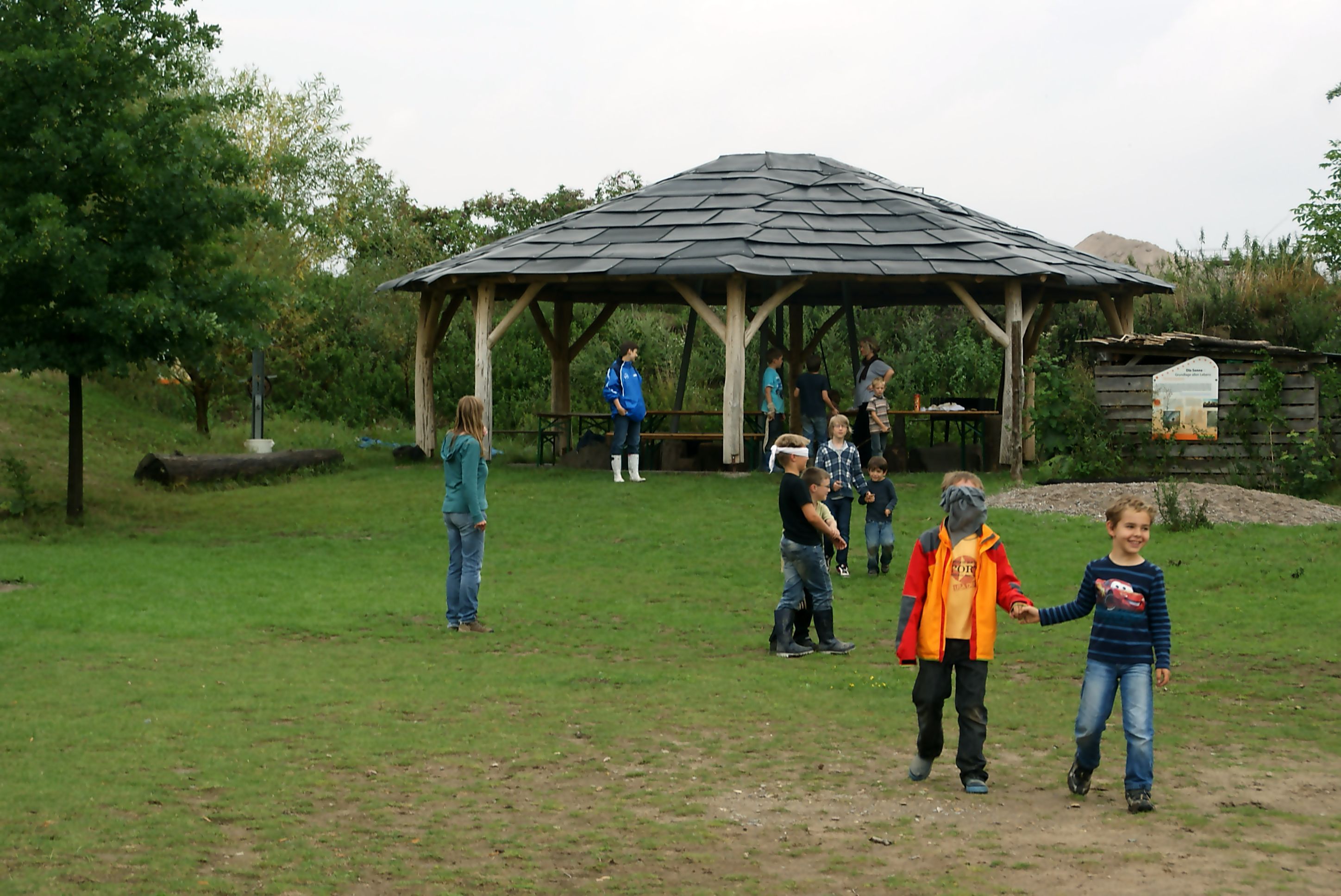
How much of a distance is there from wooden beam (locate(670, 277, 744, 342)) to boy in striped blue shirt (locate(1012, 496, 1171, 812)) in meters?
14.6

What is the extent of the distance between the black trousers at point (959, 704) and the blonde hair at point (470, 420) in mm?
4964

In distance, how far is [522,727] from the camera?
8125 millimetres

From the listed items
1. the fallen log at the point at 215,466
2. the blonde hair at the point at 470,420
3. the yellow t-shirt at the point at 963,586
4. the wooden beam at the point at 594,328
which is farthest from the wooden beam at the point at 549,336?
the yellow t-shirt at the point at 963,586

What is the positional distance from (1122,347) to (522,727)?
14.5 meters

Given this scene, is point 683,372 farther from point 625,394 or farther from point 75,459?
point 75,459

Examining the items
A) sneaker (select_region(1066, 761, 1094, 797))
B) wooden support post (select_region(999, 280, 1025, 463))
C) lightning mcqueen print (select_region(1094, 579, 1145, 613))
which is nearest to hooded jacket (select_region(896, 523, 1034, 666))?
lightning mcqueen print (select_region(1094, 579, 1145, 613))

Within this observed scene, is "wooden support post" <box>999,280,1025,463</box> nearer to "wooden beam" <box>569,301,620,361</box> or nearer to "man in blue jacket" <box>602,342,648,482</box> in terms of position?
"man in blue jacket" <box>602,342,648,482</box>

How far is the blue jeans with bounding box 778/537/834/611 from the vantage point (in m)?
9.92

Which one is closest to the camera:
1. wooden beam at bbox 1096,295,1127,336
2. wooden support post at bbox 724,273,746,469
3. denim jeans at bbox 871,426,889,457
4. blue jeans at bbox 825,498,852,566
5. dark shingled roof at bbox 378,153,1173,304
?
blue jeans at bbox 825,498,852,566

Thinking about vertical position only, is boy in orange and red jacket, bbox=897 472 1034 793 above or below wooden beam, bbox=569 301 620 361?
below

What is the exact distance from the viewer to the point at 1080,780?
6.67 metres

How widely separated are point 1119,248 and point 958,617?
5694cm

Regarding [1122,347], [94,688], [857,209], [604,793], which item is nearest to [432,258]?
[857,209]

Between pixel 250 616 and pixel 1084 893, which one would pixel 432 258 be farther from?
pixel 1084 893
